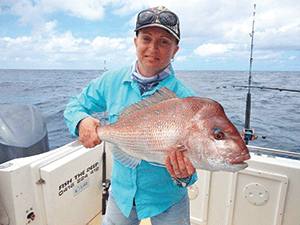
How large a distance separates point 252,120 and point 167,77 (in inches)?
420

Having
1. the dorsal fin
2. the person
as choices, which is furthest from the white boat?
the dorsal fin

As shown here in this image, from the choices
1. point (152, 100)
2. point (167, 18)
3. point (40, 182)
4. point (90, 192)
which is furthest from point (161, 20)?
point (90, 192)

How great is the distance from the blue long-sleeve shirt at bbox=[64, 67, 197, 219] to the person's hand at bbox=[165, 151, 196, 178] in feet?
1.19

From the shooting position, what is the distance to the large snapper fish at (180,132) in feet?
4.24

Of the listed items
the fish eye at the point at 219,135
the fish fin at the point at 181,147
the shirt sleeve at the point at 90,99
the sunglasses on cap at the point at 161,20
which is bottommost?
the fish fin at the point at 181,147

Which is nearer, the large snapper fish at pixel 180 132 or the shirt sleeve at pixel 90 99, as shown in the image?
the large snapper fish at pixel 180 132

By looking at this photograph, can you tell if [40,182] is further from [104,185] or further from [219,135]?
[219,135]

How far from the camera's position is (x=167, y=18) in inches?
65.7

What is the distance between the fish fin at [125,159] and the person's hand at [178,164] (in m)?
0.32


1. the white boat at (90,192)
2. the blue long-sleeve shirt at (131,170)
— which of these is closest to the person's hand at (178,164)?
the blue long-sleeve shirt at (131,170)

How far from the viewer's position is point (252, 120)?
11203mm

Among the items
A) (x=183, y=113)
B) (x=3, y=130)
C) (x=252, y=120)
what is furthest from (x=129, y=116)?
(x=252, y=120)

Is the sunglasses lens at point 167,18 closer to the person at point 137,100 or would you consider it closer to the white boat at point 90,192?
the person at point 137,100

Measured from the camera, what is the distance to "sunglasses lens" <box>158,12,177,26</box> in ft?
5.44
